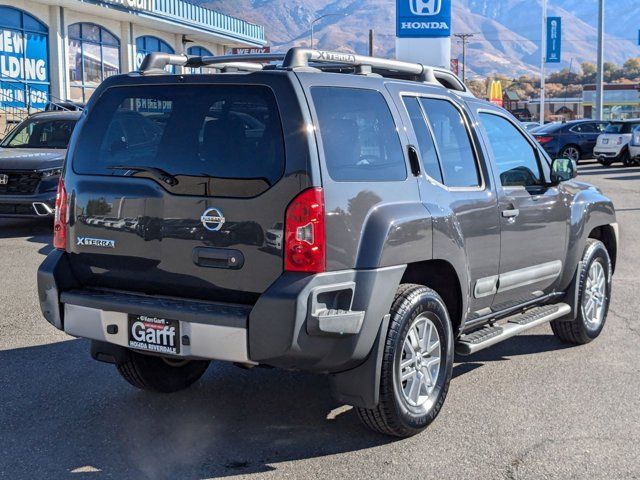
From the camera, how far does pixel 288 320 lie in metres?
4.08

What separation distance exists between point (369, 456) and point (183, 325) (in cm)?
117

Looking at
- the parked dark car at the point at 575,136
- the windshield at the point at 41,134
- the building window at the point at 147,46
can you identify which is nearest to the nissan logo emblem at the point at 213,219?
the windshield at the point at 41,134

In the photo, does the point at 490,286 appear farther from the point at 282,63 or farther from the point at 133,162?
the point at 133,162

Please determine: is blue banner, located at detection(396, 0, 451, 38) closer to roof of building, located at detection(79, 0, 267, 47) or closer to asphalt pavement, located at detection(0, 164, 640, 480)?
asphalt pavement, located at detection(0, 164, 640, 480)

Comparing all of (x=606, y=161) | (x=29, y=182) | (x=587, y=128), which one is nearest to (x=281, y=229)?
(x=29, y=182)

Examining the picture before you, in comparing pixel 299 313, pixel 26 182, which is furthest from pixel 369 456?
pixel 26 182

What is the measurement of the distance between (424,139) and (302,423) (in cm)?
176

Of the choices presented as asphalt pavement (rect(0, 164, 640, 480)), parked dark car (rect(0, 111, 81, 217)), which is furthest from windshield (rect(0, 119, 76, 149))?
asphalt pavement (rect(0, 164, 640, 480))

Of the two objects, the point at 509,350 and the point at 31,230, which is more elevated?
the point at 31,230

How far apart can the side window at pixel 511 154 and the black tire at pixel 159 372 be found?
2344 millimetres

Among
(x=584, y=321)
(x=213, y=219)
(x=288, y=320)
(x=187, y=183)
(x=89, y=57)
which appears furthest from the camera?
(x=89, y=57)

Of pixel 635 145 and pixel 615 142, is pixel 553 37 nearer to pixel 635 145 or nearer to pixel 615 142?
pixel 615 142

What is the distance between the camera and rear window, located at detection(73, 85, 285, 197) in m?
4.31

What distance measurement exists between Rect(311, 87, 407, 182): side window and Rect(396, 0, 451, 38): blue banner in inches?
522
